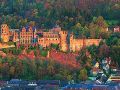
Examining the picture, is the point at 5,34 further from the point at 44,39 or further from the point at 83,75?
the point at 83,75

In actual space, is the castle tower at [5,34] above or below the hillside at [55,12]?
below

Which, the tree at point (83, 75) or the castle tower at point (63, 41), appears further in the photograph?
the castle tower at point (63, 41)

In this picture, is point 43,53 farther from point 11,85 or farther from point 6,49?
point 11,85

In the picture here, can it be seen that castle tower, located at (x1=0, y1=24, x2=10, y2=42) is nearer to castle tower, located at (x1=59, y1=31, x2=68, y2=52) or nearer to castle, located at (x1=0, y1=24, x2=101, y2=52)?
castle, located at (x1=0, y1=24, x2=101, y2=52)

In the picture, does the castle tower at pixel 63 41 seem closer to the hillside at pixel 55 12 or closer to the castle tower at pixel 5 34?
the castle tower at pixel 5 34

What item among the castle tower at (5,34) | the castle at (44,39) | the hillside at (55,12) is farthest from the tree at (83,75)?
the hillside at (55,12)

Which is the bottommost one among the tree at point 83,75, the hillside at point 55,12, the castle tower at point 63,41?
the tree at point 83,75

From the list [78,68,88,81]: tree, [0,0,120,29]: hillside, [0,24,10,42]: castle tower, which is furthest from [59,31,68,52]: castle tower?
[78,68,88,81]: tree

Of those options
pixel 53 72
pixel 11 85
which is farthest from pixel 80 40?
pixel 11 85

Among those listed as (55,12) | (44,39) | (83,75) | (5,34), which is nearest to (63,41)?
(44,39)
